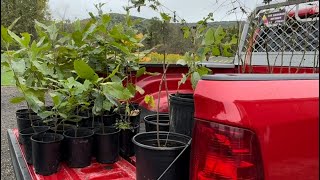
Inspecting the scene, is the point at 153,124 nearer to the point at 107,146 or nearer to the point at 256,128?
the point at 107,146

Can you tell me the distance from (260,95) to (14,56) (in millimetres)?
1549

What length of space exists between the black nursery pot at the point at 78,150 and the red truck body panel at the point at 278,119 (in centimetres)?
107

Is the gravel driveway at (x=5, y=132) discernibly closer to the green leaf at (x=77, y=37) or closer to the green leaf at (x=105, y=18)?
the green leaf at (x=77, y=37)

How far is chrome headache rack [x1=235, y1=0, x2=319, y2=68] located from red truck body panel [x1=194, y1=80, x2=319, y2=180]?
1.39 m

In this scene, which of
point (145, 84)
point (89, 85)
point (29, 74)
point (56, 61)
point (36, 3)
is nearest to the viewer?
point (89, 85)

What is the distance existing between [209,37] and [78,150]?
0.91 m

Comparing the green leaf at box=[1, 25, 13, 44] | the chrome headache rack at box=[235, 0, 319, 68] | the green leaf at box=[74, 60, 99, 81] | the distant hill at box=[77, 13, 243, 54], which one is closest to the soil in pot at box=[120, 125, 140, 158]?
the green leaf at box=[74, 60, 99, 81]

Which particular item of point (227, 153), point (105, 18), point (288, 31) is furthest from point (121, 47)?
point (288, 31)

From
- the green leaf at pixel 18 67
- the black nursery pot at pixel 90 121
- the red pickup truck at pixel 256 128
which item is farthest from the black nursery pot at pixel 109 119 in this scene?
the red pickup truck at pixel 256 128

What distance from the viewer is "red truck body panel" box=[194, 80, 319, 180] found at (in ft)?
2.86

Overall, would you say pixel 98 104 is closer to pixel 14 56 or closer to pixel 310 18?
pixel 14 56

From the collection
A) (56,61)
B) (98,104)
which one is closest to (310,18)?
(98,104)

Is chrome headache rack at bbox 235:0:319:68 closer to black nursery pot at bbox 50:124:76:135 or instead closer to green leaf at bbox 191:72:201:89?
green leaf at bbox 191:72:201:89

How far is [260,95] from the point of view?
0.90 meters
